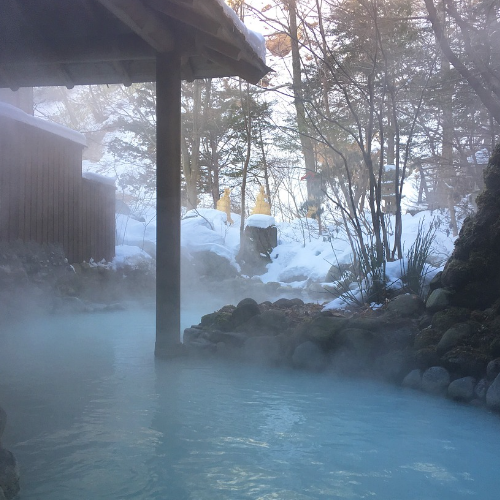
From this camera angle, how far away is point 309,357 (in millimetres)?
4098

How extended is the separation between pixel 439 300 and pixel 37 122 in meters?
6.91

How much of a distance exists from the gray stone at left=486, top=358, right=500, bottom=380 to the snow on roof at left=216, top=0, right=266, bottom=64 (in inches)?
107

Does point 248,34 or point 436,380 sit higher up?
point 248,34

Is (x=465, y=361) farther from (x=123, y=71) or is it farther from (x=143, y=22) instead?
(x=123, y=71)

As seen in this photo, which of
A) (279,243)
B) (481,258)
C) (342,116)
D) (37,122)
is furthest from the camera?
(279,243)

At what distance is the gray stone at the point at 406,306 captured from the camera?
167 inches

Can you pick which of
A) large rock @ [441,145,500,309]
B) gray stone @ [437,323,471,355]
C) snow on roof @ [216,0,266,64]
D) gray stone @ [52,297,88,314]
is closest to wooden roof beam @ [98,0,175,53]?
snow on roof @ [216,0,266,64]

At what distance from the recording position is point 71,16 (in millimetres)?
4094

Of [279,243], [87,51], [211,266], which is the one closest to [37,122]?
[87,51]

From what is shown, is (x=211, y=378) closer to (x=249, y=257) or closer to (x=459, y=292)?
(x=459, y=292)

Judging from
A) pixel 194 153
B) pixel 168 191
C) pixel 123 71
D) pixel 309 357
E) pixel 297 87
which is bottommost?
pixel 309 357

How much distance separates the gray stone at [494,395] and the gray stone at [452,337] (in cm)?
43

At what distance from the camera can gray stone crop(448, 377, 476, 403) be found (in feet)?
10.6

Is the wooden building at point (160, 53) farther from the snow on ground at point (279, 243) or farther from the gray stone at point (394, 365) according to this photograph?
the snow on ground at point (279, 243)
